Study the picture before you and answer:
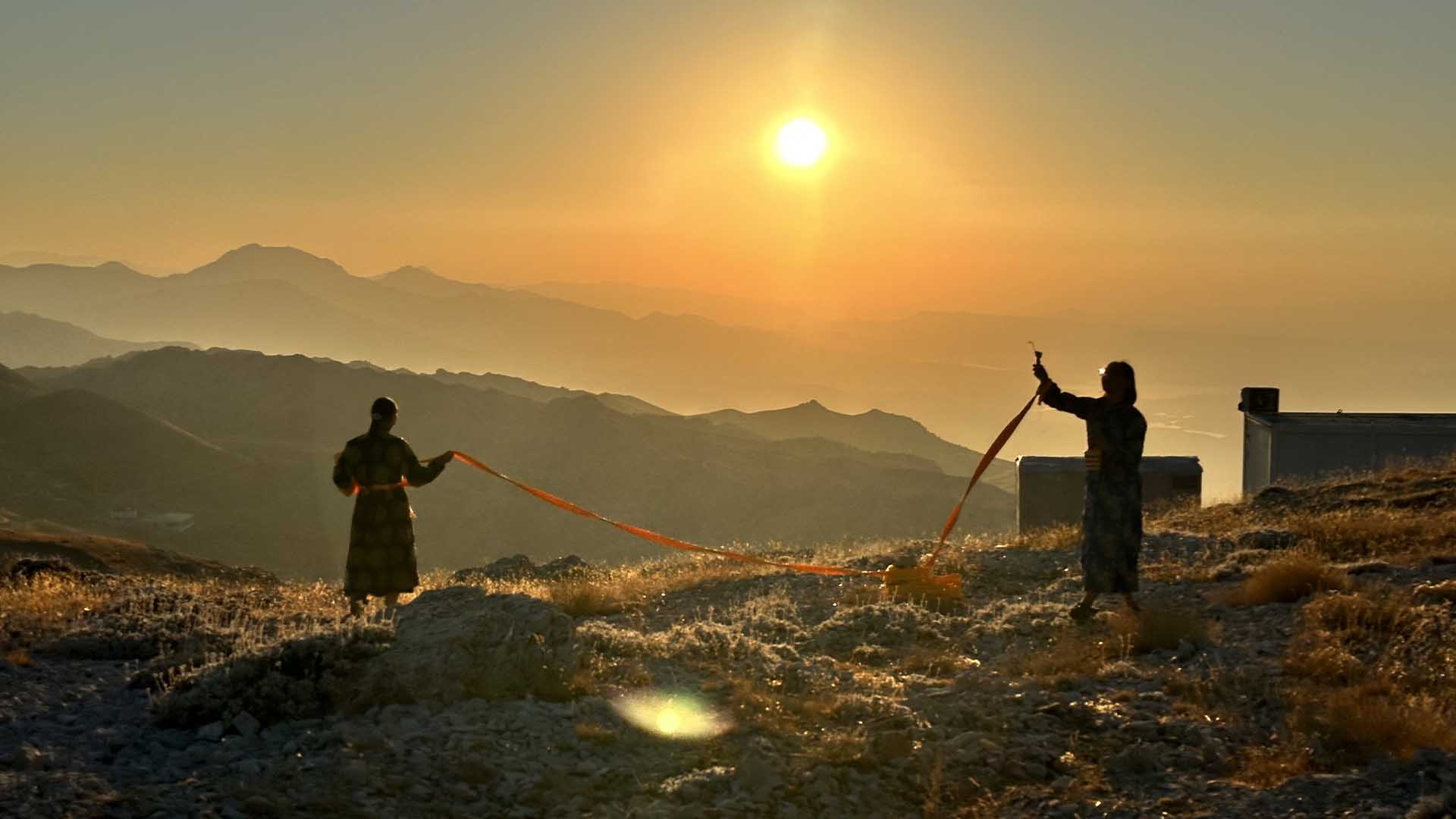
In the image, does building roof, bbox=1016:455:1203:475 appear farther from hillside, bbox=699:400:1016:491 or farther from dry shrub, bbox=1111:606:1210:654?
hillside, bbox=699:400:1016:491

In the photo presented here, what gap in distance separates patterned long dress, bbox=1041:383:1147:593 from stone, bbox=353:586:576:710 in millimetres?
5083

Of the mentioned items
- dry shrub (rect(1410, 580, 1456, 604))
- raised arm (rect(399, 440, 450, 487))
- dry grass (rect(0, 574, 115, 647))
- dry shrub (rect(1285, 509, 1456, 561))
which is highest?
raised arm (rect(399, 440, 450, 487))

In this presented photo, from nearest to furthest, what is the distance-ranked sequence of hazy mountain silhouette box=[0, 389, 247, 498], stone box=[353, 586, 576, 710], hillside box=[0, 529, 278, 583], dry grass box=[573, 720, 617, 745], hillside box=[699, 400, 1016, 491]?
dry grass box=[573, 720, 617, 745] < stone box=[353, 586, 576, 710] < hillside box=[0, 529, 278, 583] < hazy mountain silhouette box=[0, 389, 247, 498] < hillside box=[699, 400, 1016, 491]

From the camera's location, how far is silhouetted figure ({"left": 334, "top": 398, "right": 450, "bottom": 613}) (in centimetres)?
1159

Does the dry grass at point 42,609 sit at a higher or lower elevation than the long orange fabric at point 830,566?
lower

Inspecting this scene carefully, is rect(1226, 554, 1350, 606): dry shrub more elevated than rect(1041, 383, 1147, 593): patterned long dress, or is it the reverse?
rect(1041, 383, 1147, 593): patterned long dress

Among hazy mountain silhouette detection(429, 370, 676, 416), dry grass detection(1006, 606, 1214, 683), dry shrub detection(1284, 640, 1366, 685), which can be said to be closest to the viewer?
dry shrub detection(1284, 640, 1366, 685)

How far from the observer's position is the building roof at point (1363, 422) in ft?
99.8

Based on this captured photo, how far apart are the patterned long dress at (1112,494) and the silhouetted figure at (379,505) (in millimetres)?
6178

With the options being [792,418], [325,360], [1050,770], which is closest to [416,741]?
[1050,770]

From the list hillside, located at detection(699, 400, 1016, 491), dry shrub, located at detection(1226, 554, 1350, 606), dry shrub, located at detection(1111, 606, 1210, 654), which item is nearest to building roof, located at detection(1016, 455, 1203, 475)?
dry shrub, located at detection(1226, 554, 1350, 606)

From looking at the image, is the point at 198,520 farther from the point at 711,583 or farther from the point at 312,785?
the point at 312,785

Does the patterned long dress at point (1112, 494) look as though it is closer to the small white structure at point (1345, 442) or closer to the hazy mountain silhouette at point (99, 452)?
the small white structure at point (1345, 442)

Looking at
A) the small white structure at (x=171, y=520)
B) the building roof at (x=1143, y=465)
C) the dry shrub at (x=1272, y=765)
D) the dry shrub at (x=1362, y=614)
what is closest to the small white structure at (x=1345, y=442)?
the building roof at (x=1143, y=465)
